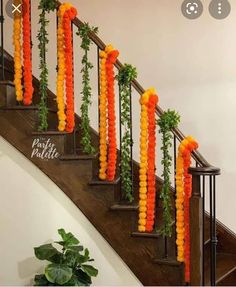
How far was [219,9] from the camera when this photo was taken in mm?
4465

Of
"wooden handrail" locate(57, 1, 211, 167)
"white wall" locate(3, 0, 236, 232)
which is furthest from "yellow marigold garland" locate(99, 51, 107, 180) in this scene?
"white wall" locate(3, 0, 236, 232)

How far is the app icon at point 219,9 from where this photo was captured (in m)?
4.45

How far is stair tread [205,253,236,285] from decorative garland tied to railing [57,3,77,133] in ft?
5.32

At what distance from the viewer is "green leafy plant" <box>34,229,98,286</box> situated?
11.0ft

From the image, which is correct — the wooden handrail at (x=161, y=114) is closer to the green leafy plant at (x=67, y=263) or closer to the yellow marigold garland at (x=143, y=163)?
the yellow marigold garland at (x=143, y=163)

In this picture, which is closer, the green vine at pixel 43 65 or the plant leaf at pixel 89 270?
the plant leaf at pixel 89 270

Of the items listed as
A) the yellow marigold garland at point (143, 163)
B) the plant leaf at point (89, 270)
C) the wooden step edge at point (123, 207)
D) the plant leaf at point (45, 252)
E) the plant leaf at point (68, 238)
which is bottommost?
the plant leaf at point (89, 270)

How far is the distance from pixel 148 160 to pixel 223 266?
1.17 m

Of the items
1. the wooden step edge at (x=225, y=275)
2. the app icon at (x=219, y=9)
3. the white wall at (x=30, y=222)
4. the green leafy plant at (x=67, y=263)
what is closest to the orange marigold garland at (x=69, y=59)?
the white wall at (x=30, y=222)

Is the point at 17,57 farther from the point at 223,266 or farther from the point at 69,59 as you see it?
the point at 223,266

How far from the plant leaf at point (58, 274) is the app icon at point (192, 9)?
2.70 metres

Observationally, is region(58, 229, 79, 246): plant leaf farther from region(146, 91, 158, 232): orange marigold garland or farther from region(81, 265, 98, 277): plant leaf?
region(146, 91, 158, 232): orange marigold garland

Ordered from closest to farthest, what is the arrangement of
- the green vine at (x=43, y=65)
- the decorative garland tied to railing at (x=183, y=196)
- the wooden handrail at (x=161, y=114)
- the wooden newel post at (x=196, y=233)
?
the wooden newel post at (x=196, y=233), the wooden handrail at (x=161, y=114), the decorative garland tied to railing at (x=183, y=196), the green vine at (x=43, y=65)

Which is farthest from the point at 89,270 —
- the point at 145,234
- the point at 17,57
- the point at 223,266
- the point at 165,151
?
the point at 17,57
